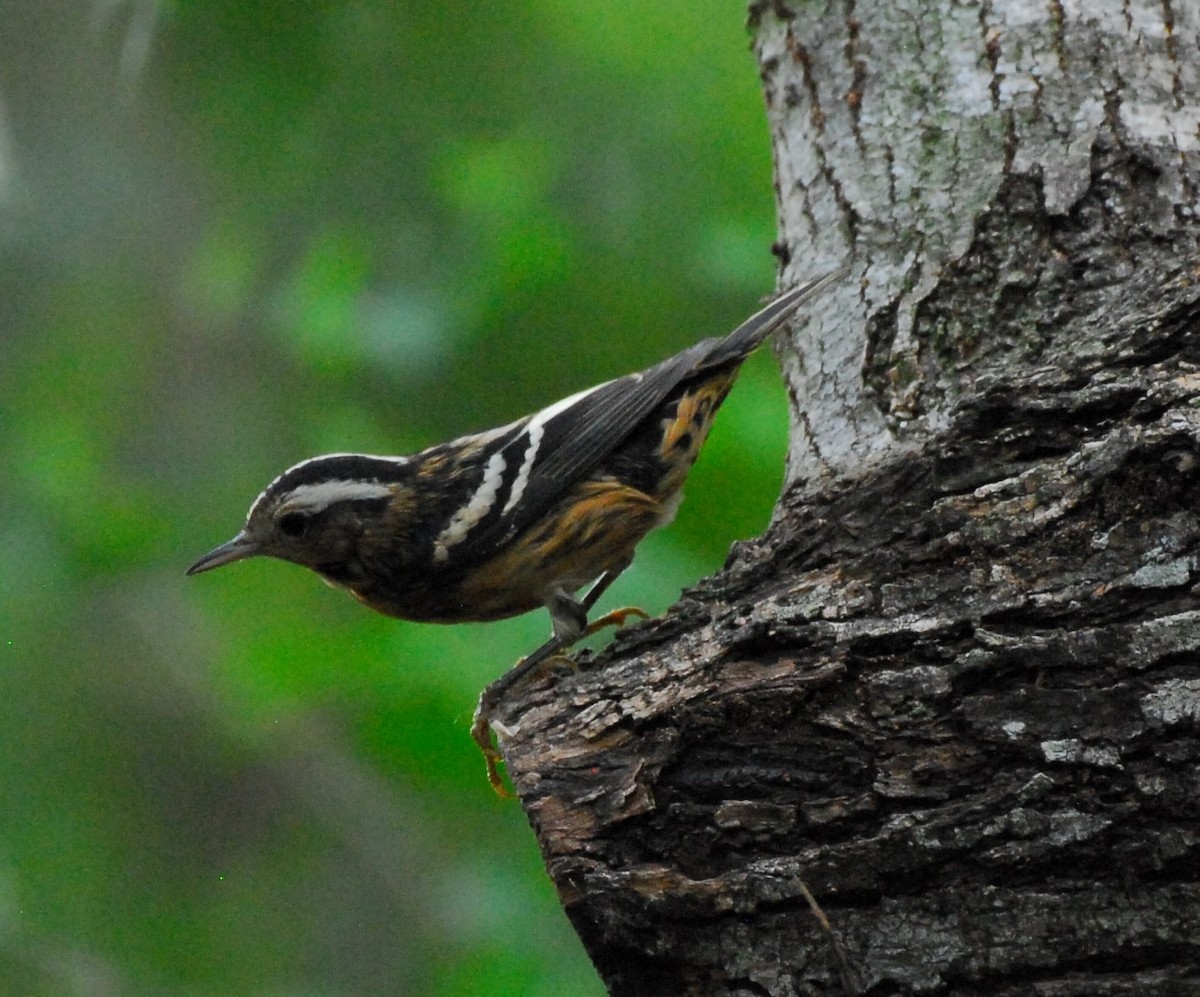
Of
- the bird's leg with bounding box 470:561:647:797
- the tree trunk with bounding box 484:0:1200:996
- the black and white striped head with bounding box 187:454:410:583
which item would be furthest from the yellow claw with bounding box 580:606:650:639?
the tree trunk with bounding box 484:0:1200:996

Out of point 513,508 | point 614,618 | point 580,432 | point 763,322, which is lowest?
point 614,618

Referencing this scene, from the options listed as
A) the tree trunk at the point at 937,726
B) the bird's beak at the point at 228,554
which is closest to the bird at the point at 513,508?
the bird's beak at the point at 228,554

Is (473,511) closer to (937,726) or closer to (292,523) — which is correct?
(292,523)

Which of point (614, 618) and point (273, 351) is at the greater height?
point (273, 351)

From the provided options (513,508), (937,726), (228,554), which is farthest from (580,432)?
(937,726)

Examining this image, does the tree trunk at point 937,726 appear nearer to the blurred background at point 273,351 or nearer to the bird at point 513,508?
the bird at point 513,508

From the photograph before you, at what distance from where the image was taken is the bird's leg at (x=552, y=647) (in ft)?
14.1

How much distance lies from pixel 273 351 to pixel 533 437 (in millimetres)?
1537

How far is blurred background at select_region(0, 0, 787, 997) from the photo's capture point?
553 centimetres

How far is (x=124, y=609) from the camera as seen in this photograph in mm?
5934

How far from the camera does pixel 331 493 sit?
481 cm

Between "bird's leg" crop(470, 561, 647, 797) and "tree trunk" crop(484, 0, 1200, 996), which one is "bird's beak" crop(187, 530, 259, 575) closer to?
"bird's leg" crop(470, 561, 647, 797)

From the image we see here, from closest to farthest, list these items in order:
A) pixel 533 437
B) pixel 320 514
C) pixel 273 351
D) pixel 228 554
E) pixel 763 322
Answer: pixel 763 322 → pixel 228 554 → pixel 320 514 → pixel 533 437 → pixel 273 351

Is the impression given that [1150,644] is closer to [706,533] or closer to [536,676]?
[536,676]
